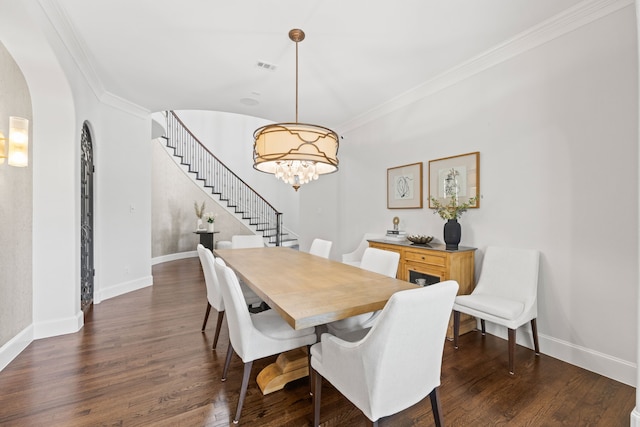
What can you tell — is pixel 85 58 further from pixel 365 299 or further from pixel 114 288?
pixel 365 299

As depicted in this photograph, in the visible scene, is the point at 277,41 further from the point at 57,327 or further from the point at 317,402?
the point at 57,327

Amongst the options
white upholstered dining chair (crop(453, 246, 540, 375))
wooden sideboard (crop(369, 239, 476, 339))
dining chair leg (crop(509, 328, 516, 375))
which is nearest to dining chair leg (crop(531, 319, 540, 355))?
white upholstered dining chair (crop(453, 246, 540, 375))

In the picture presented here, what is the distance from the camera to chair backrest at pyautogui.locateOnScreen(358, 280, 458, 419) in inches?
46.4

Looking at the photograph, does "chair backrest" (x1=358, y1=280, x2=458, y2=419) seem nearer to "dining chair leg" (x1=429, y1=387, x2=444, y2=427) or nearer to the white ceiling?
"dining chair leg" (x1=429, y1=387, x2=444, y2=427)

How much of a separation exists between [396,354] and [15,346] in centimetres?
307

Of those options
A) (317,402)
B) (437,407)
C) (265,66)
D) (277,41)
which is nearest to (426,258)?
(437,407)

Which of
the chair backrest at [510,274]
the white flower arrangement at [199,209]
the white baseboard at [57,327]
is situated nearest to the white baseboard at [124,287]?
the white baseboard at [57,327]

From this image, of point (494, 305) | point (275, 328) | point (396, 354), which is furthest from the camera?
point (494, 305)

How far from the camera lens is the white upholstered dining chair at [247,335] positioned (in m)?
1.66

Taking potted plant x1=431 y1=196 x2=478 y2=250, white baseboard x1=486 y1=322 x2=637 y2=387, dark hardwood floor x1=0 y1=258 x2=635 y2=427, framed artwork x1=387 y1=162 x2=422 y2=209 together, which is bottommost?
dark hardwood floor x1=0 y1=258 x2=635 y2=427

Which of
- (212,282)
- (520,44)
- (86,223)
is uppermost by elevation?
(520,44)

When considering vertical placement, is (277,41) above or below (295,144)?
above

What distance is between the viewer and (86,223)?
3561 millimetres

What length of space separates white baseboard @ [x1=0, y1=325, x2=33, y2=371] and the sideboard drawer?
3.58 meters
